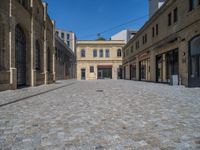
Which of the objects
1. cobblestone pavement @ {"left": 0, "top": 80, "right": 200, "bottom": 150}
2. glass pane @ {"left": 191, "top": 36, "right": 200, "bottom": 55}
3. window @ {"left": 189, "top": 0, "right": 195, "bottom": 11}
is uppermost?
window @ {"left": 189, "top": 0, "right": 195, "bottom": 11}

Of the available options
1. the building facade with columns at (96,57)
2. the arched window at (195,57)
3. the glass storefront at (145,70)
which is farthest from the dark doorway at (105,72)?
the arched window at (195,57)

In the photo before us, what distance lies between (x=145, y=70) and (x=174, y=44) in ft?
34.4

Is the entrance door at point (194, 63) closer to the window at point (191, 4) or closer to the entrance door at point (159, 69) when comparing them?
the window at point (191, 4)

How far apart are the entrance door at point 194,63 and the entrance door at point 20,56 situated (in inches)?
585

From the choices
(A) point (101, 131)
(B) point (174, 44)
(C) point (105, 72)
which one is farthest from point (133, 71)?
(A) point (101, 131)

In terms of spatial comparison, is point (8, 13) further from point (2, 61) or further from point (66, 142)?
point (66, 142)

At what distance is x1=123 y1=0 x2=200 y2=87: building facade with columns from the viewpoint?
1438cm

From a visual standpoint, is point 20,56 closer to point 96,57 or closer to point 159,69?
point 159,69

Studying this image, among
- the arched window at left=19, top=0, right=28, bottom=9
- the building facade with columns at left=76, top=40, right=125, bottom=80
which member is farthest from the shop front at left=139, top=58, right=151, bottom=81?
the building facade with columns at left=76, top=40, right=125, bottom=80

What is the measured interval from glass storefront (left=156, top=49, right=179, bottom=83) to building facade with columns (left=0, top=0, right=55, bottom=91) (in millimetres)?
13844

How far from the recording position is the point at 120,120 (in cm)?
477

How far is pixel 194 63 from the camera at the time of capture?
1454 cm

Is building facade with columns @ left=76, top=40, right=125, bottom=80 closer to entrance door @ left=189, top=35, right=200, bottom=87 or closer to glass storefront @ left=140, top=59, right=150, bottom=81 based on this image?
glass storefront @ left=140, top=59, right=150, bottom=81

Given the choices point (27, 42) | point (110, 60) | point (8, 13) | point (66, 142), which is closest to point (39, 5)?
point (27, 42)
